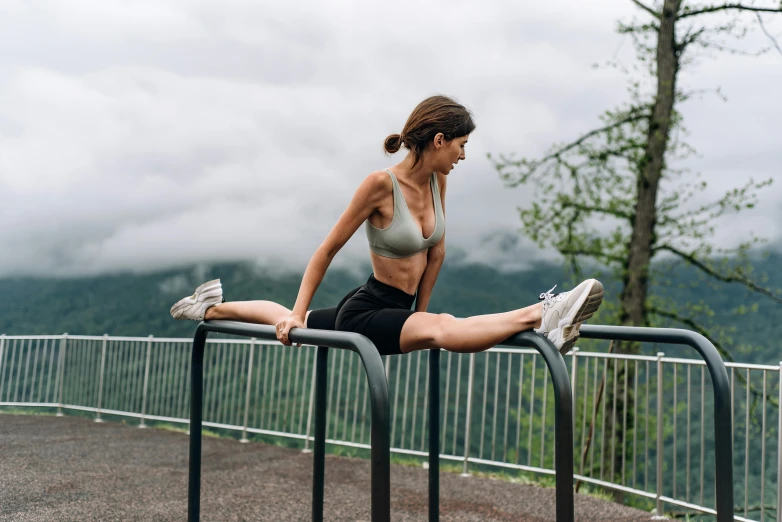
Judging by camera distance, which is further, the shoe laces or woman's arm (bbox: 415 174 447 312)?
woman's arm (bbox: 415 174 447 312)

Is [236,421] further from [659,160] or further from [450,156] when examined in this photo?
[659,160]

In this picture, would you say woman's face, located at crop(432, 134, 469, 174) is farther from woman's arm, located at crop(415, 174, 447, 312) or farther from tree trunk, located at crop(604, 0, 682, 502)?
tree trunk, located at crop(604, 0, 682, 502)

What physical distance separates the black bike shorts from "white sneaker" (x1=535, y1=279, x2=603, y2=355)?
0.57m

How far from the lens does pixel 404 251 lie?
109 inches

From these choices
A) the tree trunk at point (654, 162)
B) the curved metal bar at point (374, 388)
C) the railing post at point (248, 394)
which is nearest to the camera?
the curved metal bar at point (374, 388)

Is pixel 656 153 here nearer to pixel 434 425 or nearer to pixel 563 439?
pixel 434 425

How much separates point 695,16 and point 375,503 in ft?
36.9

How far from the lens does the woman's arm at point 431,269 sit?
3.03m

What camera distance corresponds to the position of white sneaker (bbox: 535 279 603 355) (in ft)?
6.96

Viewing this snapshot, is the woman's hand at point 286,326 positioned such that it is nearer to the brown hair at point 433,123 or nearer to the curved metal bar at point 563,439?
the brown hair at point 433,123

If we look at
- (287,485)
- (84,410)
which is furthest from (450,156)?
(84,410)

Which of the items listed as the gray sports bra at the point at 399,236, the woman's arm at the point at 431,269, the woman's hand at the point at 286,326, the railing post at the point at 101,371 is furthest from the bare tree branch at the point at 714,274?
the woman's hand at the point at 286,326

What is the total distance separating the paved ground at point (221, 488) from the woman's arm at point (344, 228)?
8.36 ft

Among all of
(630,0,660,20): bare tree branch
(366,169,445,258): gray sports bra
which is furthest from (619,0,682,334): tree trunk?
(366,169,445,258): gray sports bra
